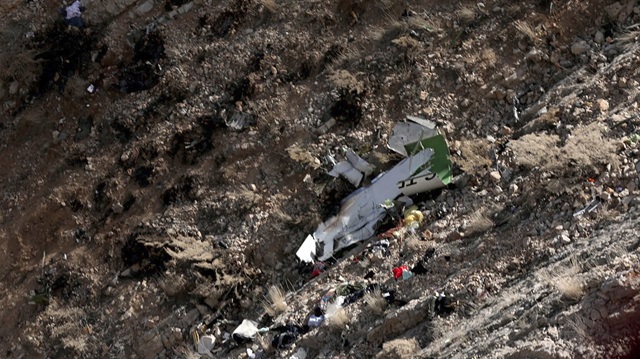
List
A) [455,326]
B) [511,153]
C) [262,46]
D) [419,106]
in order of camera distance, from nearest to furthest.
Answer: [455,326] → [511,153] → [419,106] → [262,46]

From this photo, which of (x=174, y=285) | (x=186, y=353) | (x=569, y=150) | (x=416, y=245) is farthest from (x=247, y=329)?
(x=569, y=150)

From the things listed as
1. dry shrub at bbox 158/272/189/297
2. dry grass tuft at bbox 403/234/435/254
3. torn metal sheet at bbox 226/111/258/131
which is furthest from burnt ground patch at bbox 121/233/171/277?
dry grass tuft at bbox 403/234/435/254

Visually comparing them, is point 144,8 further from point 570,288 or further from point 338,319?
point 570,288

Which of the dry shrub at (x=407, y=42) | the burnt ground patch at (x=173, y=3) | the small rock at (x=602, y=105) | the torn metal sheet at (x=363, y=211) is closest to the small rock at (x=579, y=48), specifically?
the small rock at (x=602, y=105)

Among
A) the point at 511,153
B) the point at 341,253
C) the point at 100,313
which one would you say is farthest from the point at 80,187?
the point at 511,153

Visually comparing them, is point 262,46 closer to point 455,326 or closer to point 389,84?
point 389,84

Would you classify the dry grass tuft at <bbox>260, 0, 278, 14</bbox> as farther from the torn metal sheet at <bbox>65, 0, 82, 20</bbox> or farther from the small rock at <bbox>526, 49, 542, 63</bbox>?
the small rock at <bbox>526, 49, 542, 63</bbox>
